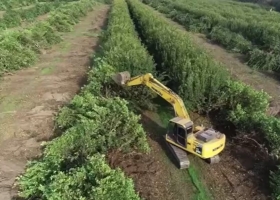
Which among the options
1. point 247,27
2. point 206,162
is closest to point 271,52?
point 247,27

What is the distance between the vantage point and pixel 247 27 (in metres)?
26.3

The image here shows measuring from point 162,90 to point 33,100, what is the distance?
7.58 meters

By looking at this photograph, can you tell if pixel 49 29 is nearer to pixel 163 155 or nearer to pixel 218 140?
pixel 163 155

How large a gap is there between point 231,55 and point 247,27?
192 inches

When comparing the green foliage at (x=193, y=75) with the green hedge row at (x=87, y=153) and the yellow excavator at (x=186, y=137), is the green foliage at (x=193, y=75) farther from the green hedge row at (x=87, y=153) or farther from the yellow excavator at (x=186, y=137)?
the green hedge row at (x=87, y=153)

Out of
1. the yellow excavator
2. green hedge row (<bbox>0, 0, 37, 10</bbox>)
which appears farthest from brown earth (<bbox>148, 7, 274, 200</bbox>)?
green hedge row (<bbox>0, 0, 37, 10</bbox>)

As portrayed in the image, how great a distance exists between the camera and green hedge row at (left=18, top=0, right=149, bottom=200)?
6965 millimetres

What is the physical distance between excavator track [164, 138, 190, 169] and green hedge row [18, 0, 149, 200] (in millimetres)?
835

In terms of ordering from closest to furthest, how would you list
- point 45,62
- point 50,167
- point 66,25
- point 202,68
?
point 50,167
point 202,68
point 45,62
point 66,25

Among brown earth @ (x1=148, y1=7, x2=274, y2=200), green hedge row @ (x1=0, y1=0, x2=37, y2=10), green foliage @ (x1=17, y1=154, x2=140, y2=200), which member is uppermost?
green foliage @ (x1=17, y1=154, x2=140, y2=200)

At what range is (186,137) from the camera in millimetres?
9055

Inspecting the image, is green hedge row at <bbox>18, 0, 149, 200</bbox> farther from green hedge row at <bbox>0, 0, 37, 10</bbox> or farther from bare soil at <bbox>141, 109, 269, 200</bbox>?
green hedge row at <bbox>0, 0, 37, 10</bbox>

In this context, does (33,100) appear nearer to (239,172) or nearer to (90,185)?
(90,185)

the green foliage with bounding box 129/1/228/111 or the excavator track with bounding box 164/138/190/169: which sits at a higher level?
the green foliage with bounding box 129/1/228/111
